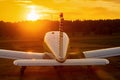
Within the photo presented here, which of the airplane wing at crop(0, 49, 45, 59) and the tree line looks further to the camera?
the tree line

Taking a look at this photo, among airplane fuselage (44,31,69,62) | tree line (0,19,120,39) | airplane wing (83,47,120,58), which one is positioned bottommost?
tree line (0,19,120,39)

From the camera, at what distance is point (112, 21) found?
89.1 metres

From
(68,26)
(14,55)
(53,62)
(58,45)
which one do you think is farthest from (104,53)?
(68,26)

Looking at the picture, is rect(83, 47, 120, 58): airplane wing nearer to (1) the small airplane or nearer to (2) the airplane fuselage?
(1) the small airplane

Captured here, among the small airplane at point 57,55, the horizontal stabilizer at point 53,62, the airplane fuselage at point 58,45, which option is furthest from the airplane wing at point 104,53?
the horizontal stabilizer at point 53,62

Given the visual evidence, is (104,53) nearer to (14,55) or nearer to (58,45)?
(58,45)

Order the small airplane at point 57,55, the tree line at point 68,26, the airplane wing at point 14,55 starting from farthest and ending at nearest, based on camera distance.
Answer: the tree line at point 68,26
the airplane wing at point 14,55
the small airplane at point 57,55

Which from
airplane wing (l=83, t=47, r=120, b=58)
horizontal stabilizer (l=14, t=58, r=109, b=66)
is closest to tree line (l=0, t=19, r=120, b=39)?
airplane wing (l=83, t=47, r=120, b=58)

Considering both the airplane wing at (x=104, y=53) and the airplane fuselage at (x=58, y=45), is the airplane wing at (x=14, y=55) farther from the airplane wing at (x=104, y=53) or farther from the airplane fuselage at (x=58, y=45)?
the airplane wing at (x=104, y=53)

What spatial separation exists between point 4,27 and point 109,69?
59.5 metres

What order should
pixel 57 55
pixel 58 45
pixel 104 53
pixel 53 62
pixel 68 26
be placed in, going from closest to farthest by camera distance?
pixel 53 62 < pixel 57 55 < pixel 58 45 < pixel 104 53 < pixel 68 26

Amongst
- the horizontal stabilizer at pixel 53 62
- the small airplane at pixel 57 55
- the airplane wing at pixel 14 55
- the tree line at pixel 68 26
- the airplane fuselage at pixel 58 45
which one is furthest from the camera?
the tree line at pixel 68 26

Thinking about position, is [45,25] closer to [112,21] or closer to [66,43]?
[112,21]

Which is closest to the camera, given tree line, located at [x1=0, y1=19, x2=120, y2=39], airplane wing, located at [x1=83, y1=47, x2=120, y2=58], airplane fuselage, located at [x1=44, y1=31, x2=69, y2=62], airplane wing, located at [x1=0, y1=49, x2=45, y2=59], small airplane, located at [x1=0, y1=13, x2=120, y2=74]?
small airplane, located at [x1=0, y1=13, x2=120, y2=74]
